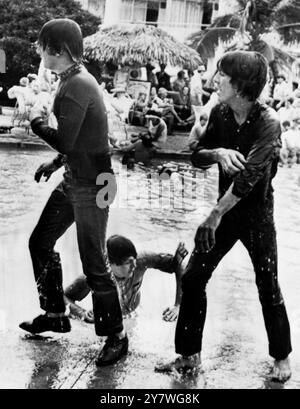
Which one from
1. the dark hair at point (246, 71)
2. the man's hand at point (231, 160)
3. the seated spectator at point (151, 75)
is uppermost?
the dark hair at point (246, 71)

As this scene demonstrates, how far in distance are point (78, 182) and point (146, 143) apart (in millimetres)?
8524

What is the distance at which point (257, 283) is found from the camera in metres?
3.56

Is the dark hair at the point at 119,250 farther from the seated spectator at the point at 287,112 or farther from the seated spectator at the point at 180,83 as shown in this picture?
the seated spectator at the point at 180,83

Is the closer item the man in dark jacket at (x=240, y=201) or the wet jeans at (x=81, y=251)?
the man in dark jacket at (x=240, y=201)

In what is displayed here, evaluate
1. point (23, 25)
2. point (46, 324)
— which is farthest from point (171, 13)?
point (46, 324)

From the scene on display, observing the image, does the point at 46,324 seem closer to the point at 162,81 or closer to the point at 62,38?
the point at 62,38

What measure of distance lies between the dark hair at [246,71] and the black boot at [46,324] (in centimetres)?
151

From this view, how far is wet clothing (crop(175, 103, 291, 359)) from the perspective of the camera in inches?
131

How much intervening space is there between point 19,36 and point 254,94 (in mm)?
11576

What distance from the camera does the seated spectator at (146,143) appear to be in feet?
38.6

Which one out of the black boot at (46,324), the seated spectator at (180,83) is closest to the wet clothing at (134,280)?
the black boot at (46,324)

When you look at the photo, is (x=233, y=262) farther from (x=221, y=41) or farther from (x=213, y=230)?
(x=221, y=41)

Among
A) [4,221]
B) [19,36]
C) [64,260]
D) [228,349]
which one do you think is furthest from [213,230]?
[19,36]
